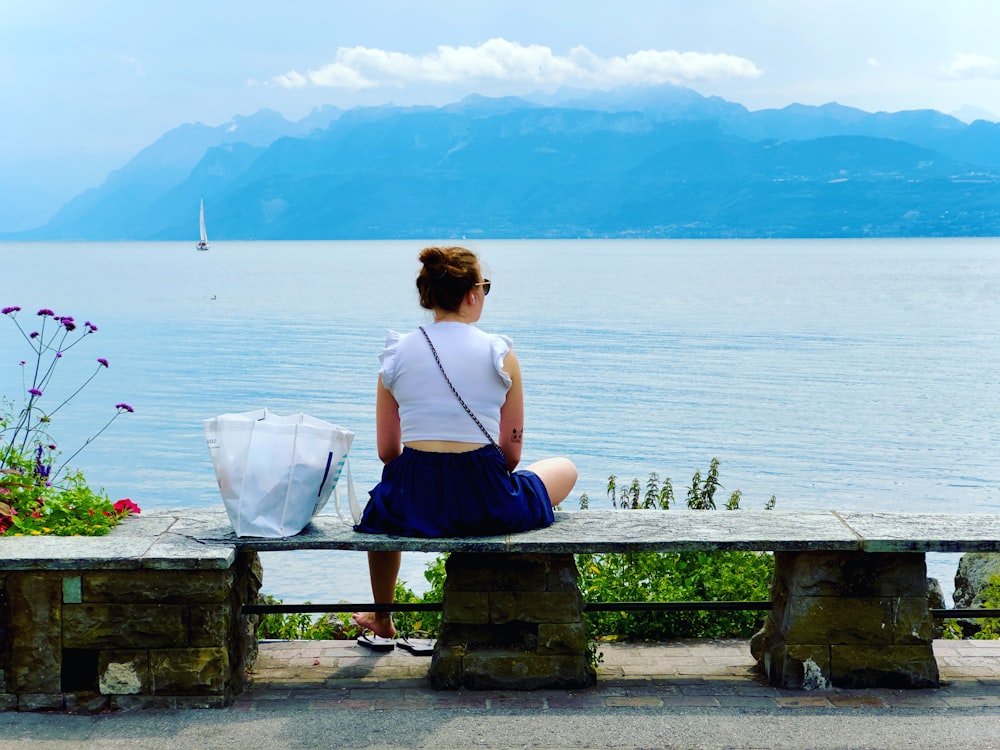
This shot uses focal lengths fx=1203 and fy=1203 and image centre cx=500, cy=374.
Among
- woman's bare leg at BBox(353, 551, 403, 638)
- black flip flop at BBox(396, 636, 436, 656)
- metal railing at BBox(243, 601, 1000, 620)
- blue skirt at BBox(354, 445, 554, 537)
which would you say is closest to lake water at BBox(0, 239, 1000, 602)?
metal railing at BBox(243, 601, 1000, 620)

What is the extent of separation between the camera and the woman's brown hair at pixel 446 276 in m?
5.09

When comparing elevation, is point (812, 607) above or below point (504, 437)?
below

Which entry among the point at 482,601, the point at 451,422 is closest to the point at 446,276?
the point at 451,422

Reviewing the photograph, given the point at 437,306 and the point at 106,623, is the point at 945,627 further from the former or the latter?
the point at 106,623

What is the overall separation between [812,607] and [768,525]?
1.27ft

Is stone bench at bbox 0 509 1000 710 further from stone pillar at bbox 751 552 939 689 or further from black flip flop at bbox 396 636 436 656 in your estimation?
black flip flop at bbox 396 636 436 656

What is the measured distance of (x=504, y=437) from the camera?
5.31 meters

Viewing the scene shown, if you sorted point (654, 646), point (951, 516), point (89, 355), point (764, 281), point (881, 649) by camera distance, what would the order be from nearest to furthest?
1. point (881, 649)
2. point (951, 516)
3. point (654, 646)
4. point (89, 355)
5. point (764, 281)

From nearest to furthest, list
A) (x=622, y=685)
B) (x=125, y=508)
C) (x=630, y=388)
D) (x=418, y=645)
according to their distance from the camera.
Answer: (x=622, y=685) < (x=125, y=508) < (x=418, y=645) < (x=630, y=388)

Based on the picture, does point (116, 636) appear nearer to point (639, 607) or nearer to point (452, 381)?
point (452, 381)

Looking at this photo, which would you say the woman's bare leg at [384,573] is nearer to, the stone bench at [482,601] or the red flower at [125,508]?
the stone bench at [482,601]

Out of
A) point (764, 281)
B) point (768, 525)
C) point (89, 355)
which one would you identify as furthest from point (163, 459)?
point (764, 281)

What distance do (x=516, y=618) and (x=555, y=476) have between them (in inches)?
27.6

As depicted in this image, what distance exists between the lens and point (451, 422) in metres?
5.13
